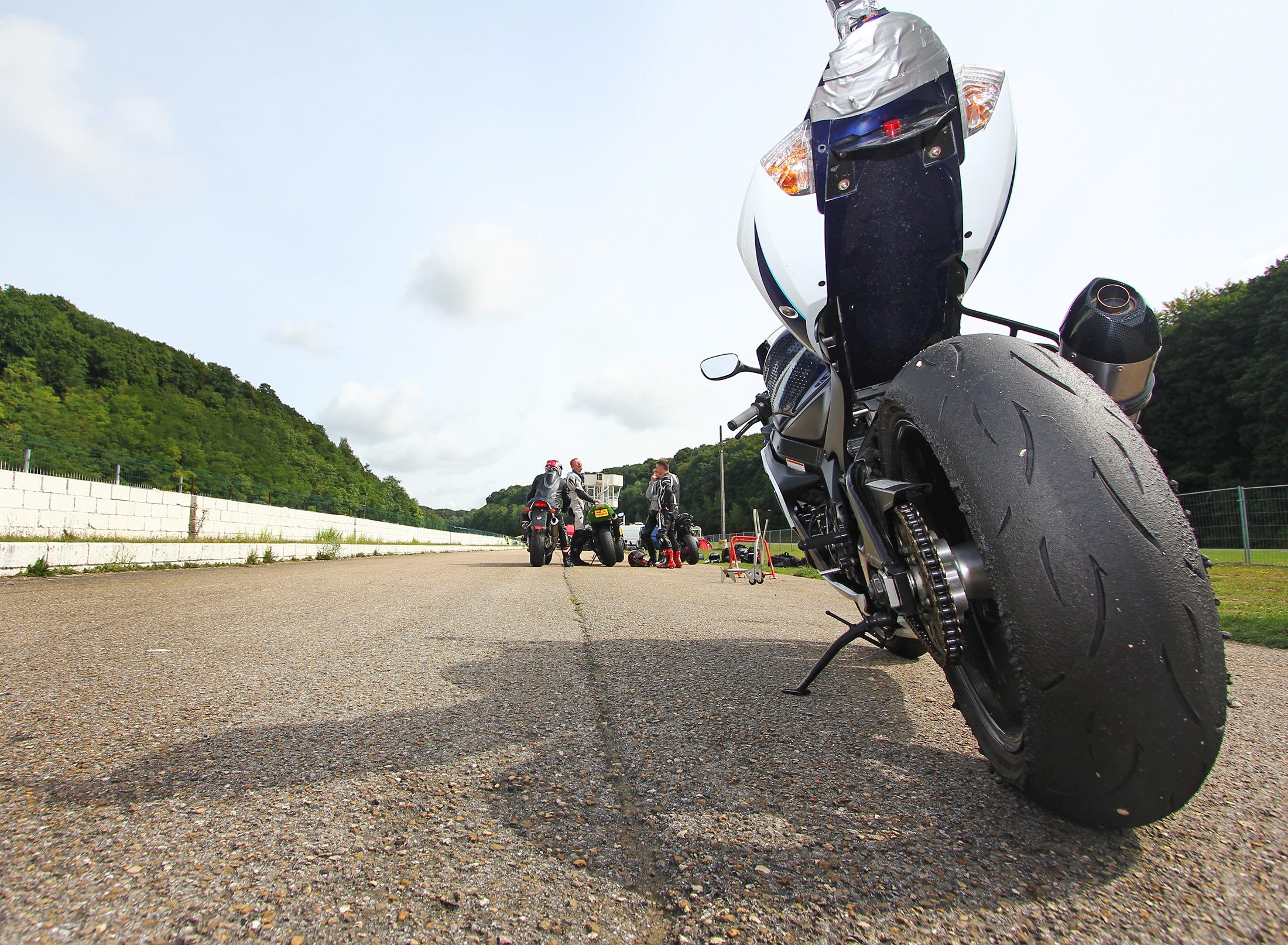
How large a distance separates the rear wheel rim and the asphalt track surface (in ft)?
0.51

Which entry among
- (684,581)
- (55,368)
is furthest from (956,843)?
(55,368)

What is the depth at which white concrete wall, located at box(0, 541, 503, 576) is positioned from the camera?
286 inches

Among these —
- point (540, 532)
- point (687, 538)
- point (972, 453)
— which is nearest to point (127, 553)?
point (540, 532)

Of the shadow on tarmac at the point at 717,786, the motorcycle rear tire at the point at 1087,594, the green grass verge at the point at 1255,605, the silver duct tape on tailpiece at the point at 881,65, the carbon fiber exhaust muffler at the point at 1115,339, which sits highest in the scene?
the silver duct tape on tailpiece at the point at 881,65

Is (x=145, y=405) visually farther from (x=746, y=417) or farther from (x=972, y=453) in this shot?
(x=972, y=453)

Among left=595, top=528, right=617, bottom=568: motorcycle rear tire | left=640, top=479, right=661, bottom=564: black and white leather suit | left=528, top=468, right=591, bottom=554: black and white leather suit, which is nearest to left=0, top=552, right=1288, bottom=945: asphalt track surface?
left=528, top=468, right=591, bottom=554: black and white leather suit

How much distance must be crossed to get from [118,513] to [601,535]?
7.87 metres

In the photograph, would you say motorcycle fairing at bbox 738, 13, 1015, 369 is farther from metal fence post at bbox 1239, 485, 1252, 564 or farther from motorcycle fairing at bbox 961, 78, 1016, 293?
metal fence post at bbox 1239, 485, 1252, 564

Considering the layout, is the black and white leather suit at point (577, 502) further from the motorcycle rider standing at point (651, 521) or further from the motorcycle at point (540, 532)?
the motorcycle rider standing at point (651, 521)

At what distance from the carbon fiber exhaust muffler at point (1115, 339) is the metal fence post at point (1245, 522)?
50.6 ft

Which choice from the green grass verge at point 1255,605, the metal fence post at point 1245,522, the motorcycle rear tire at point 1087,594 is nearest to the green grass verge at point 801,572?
the green grass verge at point 1255,605

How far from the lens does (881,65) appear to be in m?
1.78

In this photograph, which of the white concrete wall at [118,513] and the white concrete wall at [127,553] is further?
the white concrete wall at [118,513]

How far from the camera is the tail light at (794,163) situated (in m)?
1.97
